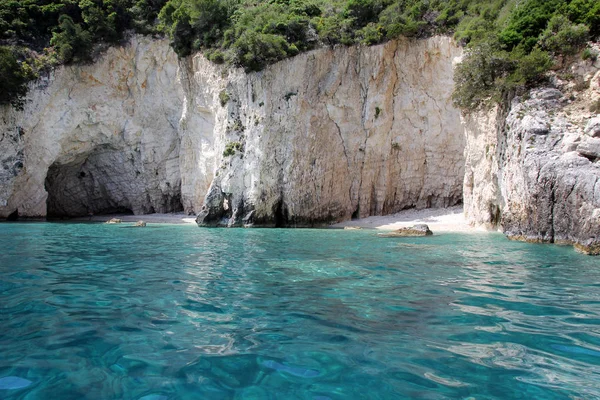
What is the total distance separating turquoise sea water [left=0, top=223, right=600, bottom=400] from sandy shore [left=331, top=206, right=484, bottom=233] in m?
14.7

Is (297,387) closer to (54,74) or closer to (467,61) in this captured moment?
(467,61)

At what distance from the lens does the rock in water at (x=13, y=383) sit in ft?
9.83

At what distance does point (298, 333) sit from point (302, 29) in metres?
28.0

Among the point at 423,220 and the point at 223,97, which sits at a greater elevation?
the point at 223,97

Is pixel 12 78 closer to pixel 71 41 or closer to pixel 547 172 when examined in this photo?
pixel 71 41

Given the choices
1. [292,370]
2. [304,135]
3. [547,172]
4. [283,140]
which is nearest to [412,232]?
[547,172]

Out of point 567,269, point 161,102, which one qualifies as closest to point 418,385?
point 567,269

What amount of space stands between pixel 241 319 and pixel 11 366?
2282 mm

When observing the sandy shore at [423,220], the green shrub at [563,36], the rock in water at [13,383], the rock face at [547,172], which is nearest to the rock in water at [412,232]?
the rock face at [547,172]

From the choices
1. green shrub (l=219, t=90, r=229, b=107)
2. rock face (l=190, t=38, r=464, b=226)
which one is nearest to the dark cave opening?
green shrub (l=219, t=90, r=229, b=107)

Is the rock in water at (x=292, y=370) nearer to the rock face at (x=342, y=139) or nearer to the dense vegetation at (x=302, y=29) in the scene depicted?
the dense vegetation at (x=302, y=29)

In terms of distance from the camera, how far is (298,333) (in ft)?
13.9

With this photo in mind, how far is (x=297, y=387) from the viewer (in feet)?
10.2

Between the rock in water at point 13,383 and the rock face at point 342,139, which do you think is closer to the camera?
the rock in water at point 13,383
